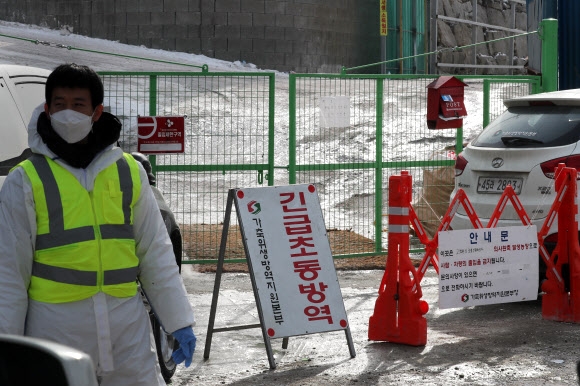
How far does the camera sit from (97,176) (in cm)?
400

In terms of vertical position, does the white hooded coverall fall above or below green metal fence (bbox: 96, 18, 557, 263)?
below

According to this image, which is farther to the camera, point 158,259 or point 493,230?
point 493,230

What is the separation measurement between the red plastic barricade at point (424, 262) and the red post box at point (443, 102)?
2869 millimetres

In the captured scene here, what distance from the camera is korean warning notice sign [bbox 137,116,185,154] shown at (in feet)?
33.9

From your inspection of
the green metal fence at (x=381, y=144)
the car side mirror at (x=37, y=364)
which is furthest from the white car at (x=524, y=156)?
the car side mirror at (x=37, y=364)

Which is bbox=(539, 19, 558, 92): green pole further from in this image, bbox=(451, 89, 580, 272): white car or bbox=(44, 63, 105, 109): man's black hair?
bbox=(44, 63, 105, 109): man's black hair

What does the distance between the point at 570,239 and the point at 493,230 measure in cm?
80

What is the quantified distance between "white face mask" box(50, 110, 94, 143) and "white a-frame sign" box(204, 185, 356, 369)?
3.32m

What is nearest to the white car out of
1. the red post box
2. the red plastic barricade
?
the red plastic barricade

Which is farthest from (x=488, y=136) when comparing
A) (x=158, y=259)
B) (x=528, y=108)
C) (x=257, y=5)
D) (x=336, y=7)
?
(x=336, y=7)

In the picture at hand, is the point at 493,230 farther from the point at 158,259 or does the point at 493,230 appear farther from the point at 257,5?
the point at 257,5

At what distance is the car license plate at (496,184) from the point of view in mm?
8938

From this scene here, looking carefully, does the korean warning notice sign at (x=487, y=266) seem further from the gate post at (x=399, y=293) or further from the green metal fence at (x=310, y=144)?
the green metal fence at (x=310, y=144)

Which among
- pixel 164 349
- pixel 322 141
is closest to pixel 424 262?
pixel 164 349
